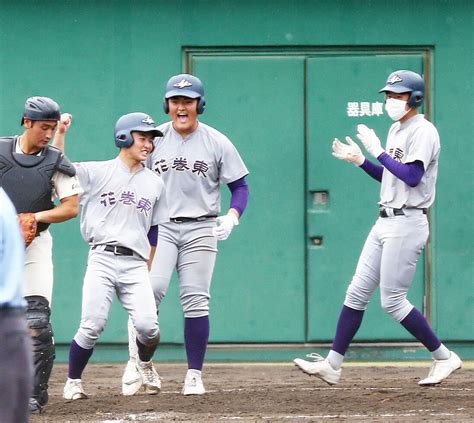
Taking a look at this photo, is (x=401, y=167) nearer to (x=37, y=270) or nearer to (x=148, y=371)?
(x=148, y=371)

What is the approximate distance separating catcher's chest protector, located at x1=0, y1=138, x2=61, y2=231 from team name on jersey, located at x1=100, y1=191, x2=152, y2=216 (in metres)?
0.51

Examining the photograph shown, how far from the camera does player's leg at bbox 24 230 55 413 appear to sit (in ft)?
26.3

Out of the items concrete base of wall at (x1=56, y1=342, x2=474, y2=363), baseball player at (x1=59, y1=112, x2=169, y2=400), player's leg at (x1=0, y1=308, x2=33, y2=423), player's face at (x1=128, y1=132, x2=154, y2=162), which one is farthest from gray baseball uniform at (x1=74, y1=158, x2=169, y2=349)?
player's leg at (x1=0, y1=308, x2=33, y2=423)

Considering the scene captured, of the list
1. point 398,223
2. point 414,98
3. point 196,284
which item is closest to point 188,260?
point 196,284

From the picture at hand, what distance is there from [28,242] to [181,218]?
4.10 feet

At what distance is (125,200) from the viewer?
8.57 m

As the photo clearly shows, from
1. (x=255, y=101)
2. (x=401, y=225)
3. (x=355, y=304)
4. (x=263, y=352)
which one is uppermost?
(x=255, y=101)

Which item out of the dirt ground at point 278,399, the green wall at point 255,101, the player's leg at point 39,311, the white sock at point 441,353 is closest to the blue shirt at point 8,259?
the dirt ground at point 278,399

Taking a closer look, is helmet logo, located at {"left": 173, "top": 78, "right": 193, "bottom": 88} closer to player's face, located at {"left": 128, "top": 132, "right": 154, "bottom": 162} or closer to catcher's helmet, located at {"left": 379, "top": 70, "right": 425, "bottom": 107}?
player's face, located at {"left": 128, "top": 132, "right": 154, "bottom": 162}

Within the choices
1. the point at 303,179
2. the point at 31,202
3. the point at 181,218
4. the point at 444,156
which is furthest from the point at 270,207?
the point at 31,202

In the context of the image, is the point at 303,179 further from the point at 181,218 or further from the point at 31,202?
the point at 31,202

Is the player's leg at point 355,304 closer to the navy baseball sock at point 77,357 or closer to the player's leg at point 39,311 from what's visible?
the navy baseball sock at point 77,357

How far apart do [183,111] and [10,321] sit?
12.9 ft

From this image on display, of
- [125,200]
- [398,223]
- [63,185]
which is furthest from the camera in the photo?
[398,223]
